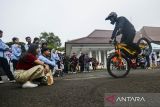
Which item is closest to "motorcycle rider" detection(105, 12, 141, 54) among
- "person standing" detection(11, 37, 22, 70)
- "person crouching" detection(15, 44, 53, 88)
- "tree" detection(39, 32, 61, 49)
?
"person crouching" detection(15, 44, 53, 88)

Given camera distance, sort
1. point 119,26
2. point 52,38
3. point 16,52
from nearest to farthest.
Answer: point 119,26 < point 16,52 < point 52,38

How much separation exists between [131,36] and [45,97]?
13.3ft

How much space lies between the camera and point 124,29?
8766 millimetres

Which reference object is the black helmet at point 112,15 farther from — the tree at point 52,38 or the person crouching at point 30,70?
the tree at point 52,38

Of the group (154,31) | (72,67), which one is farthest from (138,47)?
(154,31)

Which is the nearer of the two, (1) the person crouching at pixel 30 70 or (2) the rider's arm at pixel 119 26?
(1) the person crouching at pixel 30 70

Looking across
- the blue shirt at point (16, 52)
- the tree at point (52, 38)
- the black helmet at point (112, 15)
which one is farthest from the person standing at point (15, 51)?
the tree at point (52, 38)

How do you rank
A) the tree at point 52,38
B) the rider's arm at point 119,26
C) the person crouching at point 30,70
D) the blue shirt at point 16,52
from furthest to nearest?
the tree at point 52,38 → the blue shirt at point 16,52 → the rider's arm at point 119,26 → the person crouching at point 30,70

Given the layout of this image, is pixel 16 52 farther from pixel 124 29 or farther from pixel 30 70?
pixel 124 29

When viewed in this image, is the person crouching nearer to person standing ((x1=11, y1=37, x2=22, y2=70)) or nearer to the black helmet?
the black helmet

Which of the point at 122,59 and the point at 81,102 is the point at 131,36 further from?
the point at 81,102

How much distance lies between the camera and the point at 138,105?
165 inches

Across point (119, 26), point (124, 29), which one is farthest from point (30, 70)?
point (124, 29)

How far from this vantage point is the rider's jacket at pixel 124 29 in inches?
342
